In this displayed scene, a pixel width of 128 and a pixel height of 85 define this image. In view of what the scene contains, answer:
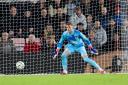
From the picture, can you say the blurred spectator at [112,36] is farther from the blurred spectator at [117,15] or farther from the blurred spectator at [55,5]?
the blurred spectator at [55,5]

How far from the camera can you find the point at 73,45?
1506cm

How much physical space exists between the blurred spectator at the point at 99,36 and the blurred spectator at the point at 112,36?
122 mm

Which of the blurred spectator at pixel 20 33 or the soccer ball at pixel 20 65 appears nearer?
the soccer ball at pixel 20 65

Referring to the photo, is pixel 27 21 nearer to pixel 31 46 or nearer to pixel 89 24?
pixel 31 46

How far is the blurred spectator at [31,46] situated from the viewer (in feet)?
49.0

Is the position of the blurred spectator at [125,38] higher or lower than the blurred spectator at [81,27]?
lower

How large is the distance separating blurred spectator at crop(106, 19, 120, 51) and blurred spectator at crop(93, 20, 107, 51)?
12cm

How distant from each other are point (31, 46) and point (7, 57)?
72cm

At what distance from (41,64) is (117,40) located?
205 cm

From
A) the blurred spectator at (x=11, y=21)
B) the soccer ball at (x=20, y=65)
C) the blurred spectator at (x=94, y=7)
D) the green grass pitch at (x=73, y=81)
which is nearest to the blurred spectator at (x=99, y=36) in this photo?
the blurred spectator at (x=94, y=7)

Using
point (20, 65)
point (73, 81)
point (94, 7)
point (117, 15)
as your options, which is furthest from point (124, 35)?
point (73, 81)

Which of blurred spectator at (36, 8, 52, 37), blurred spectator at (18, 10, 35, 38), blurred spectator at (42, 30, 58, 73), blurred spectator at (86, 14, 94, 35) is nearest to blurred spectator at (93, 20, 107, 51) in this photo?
blurred spectator at (86, 14, 94, 35)

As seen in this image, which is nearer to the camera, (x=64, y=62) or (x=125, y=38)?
(x=125, y=38)

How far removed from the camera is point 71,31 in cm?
1472
